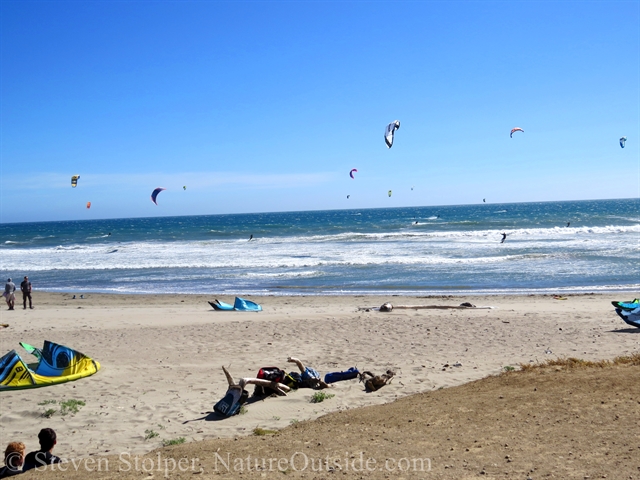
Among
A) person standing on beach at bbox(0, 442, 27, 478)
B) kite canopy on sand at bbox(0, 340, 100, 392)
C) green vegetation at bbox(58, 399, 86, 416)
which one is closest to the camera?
person standing on beach at bbox(0, 442, 27, 478)

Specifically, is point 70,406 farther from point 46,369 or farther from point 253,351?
point 253,351

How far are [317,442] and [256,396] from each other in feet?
6.85

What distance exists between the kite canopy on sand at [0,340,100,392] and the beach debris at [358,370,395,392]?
3.94m

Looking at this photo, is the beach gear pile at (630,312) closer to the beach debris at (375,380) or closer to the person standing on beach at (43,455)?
the beach debris at (375,380)

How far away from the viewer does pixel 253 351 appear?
31.8ft

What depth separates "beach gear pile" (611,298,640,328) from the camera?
10.8 m

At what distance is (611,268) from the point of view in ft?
75.7

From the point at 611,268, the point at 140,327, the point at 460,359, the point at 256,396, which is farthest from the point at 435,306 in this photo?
the point at 611,268

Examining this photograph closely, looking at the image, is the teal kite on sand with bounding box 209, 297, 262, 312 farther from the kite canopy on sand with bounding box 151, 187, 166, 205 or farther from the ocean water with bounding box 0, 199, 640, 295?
the kite canopy on sand with bounding box 151, 187, 166, 205

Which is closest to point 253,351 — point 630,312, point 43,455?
point 43,455

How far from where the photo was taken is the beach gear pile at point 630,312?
10.8 m

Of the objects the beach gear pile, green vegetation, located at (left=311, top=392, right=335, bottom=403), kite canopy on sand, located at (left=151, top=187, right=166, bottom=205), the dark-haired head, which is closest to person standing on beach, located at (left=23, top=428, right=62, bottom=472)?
the dark-haired head

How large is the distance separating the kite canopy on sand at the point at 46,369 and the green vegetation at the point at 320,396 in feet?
11.4

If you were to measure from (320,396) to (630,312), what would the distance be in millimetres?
7543
